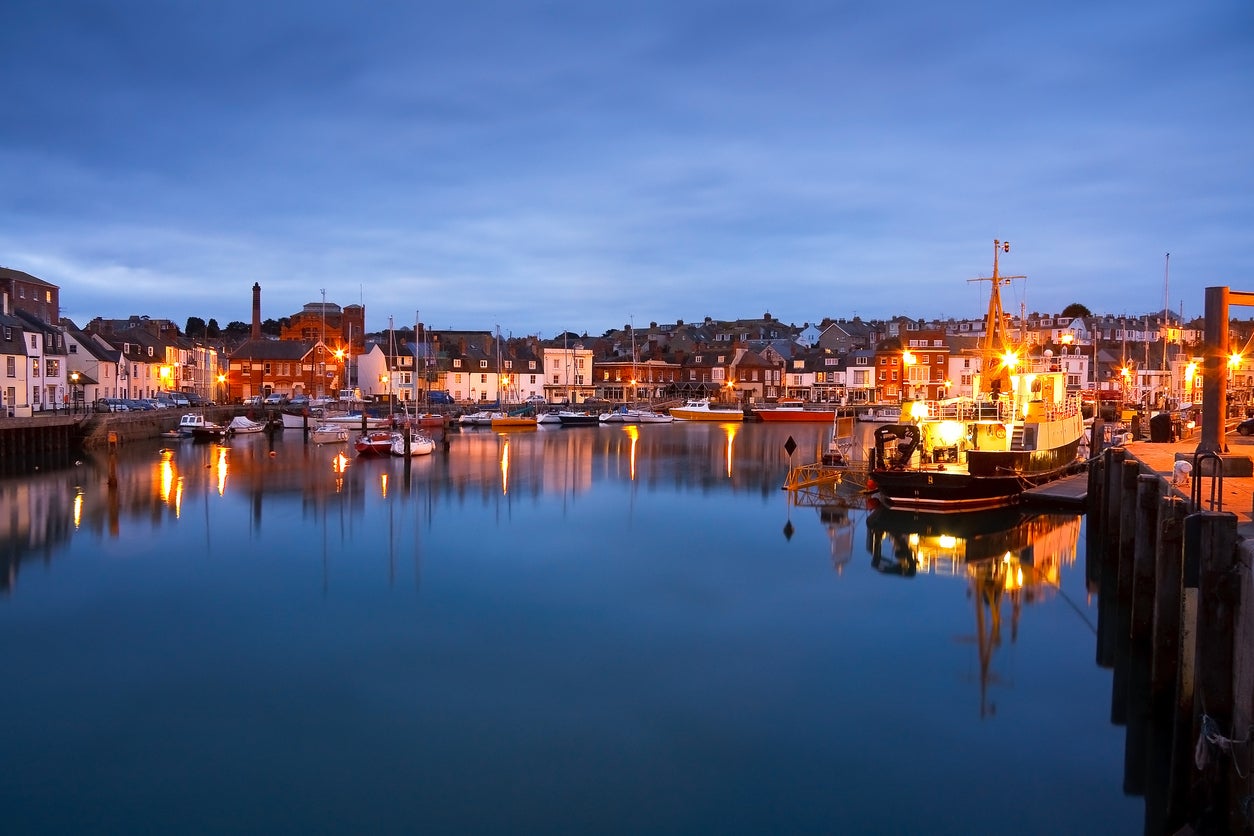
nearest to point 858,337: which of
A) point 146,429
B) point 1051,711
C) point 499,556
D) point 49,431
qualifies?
point 146,429

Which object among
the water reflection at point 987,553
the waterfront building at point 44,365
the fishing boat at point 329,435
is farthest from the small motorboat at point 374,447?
the water reflection at point 987,553

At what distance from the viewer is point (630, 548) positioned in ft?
86.1

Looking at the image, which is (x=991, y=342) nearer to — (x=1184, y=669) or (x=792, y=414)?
(x=1184, y=669)

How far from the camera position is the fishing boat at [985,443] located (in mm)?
29234

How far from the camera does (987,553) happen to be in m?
24.8

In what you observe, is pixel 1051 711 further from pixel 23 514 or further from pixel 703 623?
pixel 23 514

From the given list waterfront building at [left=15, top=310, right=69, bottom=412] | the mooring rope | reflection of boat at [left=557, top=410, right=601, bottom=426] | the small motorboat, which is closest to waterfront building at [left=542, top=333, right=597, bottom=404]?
reflection of boat at [left=557, top=410, right=601, bottom=426]

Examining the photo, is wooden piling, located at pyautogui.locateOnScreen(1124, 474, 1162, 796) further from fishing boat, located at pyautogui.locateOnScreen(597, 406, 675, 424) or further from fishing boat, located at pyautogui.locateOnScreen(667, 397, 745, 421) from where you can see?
fishing boat, located at pyautogui.locateOnScreen(667, 397, 745, 421)

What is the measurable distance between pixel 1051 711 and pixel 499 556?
1459 centimetres

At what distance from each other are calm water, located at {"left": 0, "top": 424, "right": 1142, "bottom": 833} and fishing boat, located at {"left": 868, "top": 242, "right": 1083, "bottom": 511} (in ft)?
4.51

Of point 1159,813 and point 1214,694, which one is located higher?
point 1214,694

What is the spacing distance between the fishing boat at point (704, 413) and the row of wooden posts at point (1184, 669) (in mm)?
74643

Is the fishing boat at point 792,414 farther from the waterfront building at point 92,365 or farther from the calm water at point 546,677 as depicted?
the calm water at point 546,677

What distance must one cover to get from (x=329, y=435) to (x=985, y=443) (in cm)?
4263
